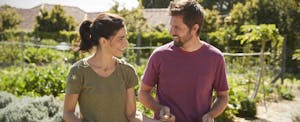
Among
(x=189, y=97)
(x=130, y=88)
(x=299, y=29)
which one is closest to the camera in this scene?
(x=130, y=88)

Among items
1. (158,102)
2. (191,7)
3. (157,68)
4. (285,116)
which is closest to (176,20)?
(191,7)

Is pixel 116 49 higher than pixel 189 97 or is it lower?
higher

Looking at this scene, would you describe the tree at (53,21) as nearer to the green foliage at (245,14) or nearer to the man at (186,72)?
the green foliage at (245,14)

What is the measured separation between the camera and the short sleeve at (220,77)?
7.77ft

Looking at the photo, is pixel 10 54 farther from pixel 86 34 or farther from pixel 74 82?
pixel 74 82

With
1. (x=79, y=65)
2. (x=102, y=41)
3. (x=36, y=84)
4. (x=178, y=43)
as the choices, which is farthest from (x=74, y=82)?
(x=36, y=84)

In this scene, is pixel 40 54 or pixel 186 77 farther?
pixel 40 54

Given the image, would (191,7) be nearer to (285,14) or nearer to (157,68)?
(157,68)

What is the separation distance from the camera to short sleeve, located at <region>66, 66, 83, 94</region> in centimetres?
200

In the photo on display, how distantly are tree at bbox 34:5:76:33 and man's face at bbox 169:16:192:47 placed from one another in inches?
945

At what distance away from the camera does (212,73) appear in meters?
2.34

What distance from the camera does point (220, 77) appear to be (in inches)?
94.1

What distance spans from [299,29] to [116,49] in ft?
53.2

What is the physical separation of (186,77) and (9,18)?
92.8 ft
